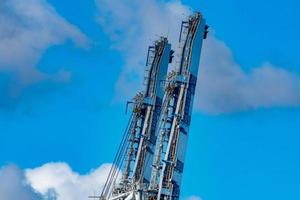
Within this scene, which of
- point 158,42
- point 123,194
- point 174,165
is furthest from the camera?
point 158,42

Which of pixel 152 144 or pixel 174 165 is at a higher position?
pixel 152 144

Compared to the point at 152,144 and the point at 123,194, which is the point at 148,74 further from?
the point at 123,194

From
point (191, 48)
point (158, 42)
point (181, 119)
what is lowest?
point (181, 119)

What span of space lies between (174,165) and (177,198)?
349cm

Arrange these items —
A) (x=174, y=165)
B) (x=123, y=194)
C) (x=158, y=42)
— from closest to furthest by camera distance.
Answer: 1. (x=174, y=165)
2. (x=123, y=194)
3. (x=158, y=42)

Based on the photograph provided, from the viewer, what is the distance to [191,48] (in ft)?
320

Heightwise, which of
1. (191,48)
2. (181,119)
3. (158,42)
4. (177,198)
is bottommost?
(177,198)

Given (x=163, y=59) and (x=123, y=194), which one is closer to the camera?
(x=123, y=194)

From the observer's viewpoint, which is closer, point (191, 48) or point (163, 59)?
point (191, 48)

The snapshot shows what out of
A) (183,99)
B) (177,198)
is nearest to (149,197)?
(177,198)

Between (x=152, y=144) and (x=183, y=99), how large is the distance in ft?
53.0

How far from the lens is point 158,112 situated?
112875 mm

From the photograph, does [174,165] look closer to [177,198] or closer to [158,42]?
[177,198]

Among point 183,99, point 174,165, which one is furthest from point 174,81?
point 174,165
